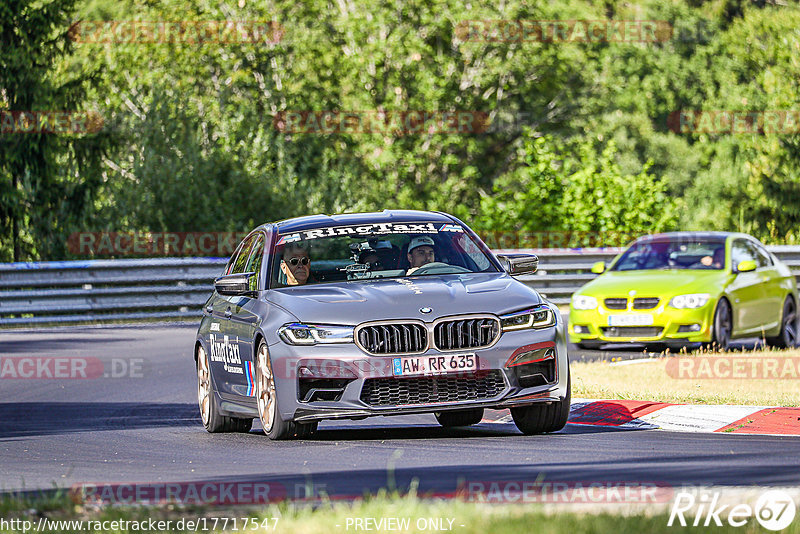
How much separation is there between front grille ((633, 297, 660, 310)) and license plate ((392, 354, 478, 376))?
8.91m

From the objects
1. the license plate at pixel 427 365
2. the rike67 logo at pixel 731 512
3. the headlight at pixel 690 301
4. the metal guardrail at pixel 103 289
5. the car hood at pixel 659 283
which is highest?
the rike67 logo at pixel 731 512

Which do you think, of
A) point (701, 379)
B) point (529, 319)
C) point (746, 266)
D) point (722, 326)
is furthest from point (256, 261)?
point (746, 266)

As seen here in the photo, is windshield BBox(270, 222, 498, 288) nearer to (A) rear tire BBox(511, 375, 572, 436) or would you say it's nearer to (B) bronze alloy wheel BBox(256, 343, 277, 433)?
(B) bronze alloy wheel BBox(256, 343, 277, 433)

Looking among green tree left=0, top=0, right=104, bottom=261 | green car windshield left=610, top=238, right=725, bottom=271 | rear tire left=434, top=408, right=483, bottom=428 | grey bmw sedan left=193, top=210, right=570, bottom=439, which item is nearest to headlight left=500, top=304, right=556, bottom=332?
grey bmw sedan left=193, top=210, right=570, bottom=439

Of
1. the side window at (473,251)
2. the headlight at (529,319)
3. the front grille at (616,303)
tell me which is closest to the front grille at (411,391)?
the headlight at (529,319)

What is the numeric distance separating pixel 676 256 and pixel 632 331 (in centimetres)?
187

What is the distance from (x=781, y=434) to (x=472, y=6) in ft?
122

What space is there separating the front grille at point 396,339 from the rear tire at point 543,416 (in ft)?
3.69

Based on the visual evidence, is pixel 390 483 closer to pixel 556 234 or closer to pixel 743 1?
pixel 556 234

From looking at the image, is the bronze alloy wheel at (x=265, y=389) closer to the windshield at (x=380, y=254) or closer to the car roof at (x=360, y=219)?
the windshield at (x=380, y=254)

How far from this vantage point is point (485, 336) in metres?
9.99

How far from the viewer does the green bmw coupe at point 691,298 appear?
18.2m

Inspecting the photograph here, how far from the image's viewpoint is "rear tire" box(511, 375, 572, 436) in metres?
10.4

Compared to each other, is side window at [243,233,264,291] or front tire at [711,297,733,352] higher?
side window at [243,233,264,291]
